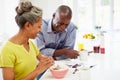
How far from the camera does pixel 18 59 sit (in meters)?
1.27

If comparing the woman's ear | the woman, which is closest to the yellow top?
the woman

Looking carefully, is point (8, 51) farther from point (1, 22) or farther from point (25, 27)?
point (1, 22)

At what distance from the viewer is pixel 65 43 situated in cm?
195

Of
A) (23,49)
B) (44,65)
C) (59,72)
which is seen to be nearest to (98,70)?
(59,72)

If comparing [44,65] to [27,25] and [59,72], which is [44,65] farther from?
[27,25]

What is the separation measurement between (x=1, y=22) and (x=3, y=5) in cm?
25

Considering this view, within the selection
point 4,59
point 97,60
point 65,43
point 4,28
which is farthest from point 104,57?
point 4,28

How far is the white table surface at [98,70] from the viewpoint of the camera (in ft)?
4.54

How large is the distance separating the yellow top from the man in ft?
1.59

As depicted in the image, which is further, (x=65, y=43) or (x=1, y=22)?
(x=1, y=22)

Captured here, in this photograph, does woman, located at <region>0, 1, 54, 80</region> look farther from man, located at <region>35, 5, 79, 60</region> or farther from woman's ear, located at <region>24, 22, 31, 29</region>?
man, located at <region>35, 5, 79, 60</region>

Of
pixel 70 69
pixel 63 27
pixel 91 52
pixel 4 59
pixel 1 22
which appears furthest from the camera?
pixel 1 22

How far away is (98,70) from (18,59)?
65cm

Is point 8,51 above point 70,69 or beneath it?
above
